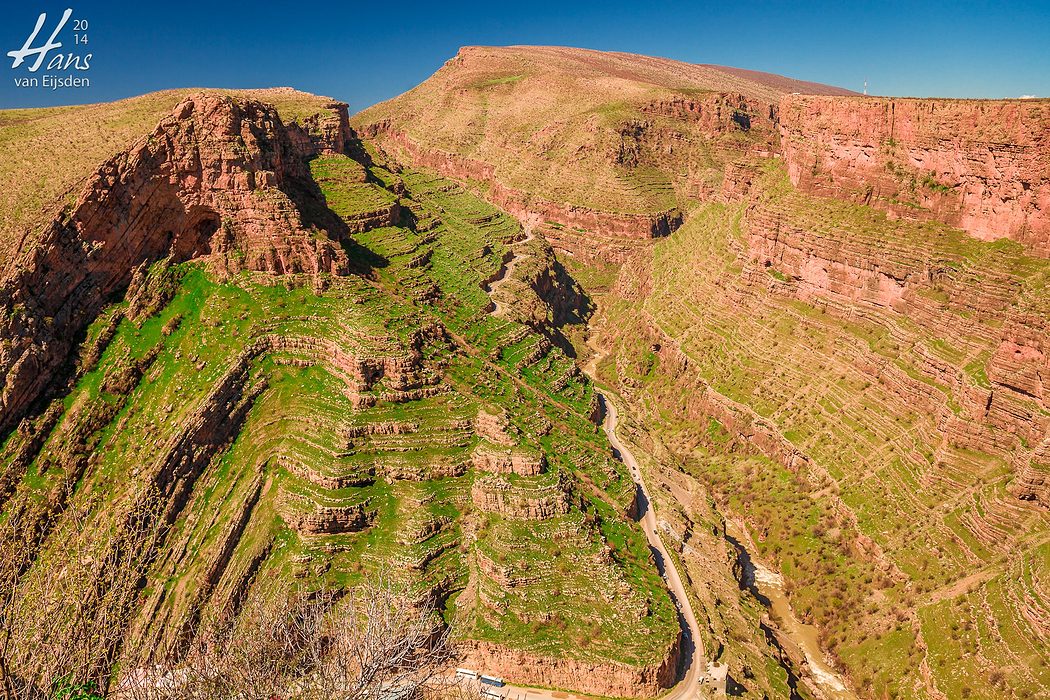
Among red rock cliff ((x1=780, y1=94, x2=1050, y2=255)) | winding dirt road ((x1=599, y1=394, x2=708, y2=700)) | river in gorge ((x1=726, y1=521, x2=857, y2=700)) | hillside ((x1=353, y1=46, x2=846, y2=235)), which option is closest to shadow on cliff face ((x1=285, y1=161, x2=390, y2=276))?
winding dirt road ((x1=599, y1=394, x2=708, y2=700))

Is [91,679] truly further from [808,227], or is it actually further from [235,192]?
[808,227]

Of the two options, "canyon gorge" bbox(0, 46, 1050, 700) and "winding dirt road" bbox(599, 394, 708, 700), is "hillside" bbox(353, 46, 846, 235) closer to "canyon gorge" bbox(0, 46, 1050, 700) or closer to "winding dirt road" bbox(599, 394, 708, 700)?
"canyon gorge" bbox(0, 46, 1050, 700)

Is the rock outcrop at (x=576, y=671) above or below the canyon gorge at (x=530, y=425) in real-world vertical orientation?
below

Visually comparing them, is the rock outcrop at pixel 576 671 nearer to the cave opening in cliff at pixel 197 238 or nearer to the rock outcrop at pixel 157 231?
the rock outcrop at pixel 157 231

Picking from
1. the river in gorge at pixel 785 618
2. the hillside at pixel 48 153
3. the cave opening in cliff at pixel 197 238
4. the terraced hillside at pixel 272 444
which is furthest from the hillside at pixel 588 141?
the cave opening in cliff at pixel 197 238

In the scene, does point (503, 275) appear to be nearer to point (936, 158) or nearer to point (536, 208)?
point (536, 208)
